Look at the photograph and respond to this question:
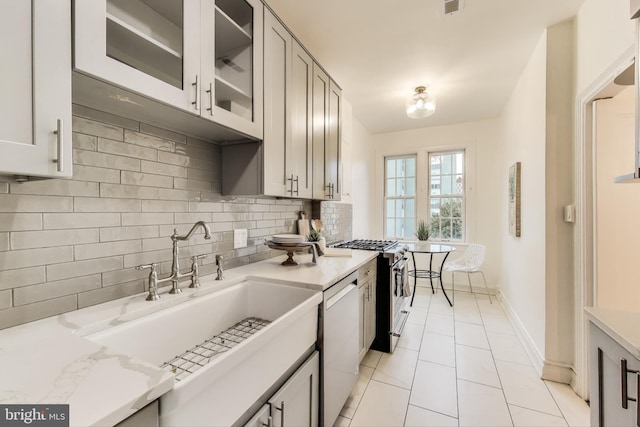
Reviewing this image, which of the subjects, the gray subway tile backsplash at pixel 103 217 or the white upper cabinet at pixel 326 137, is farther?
the white upper cabinet at pixel 326 137

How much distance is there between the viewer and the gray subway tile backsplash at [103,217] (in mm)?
877

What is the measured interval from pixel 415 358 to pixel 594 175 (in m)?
1.87

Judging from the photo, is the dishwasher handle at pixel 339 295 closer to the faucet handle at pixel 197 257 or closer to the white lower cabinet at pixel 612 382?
the faucet handle at pixel 197 257

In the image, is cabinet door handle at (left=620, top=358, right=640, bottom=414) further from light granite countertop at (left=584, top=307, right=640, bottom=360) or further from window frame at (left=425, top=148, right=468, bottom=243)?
window frame at (left=425, top=148, right=468, bottom=243)

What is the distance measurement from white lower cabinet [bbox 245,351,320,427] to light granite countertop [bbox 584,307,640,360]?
1108 mm

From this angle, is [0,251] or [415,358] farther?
[415,358]

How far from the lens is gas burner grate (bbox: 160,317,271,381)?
997 mm

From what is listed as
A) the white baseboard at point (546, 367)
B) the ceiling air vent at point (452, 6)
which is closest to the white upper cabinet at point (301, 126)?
the ceiling air vent at point (452, 6)

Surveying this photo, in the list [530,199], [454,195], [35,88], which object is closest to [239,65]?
[35,88]

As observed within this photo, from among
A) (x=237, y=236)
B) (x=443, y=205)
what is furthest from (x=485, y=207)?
(x=237, y=236)

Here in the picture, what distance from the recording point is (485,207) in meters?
4.14

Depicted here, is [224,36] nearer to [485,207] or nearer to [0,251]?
[0,251]

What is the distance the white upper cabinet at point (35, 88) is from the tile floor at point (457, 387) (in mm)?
1878

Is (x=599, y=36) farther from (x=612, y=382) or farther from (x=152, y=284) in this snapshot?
(x=152, y=284)
